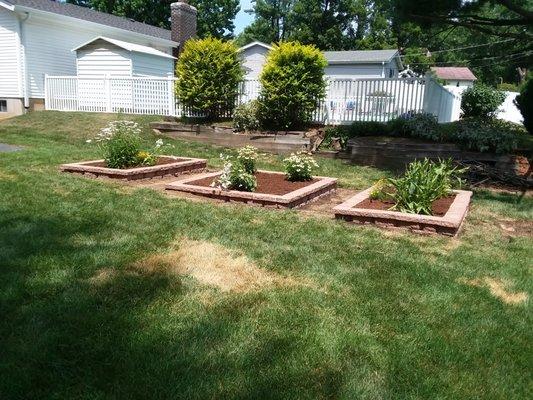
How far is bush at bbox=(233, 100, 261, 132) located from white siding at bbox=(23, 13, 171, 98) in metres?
10.00

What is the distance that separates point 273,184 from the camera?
7121 mm

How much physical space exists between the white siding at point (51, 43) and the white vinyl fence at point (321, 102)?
4.48ft

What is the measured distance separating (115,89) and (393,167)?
398 inches

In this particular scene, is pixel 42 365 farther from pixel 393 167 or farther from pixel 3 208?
pixel 393 167

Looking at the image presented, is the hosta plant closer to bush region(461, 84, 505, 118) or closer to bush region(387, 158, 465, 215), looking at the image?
bush region(387, 158, 465, 215)

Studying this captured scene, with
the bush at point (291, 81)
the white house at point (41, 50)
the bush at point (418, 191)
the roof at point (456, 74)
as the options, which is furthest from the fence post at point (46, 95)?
the roof at point (456, 74)

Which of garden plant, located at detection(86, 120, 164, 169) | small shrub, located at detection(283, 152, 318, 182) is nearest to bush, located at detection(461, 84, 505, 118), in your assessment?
small shrub, located at detection(283, 152, 318, 182)

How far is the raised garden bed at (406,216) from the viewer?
504 centimetres

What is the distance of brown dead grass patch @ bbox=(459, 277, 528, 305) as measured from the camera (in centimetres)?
356

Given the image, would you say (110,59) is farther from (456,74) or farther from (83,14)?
(456,74)

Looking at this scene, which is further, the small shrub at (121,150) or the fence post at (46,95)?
the fence post at (46,95)

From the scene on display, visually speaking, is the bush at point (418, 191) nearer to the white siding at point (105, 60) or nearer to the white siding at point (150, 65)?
the white siding at point (150, 65)

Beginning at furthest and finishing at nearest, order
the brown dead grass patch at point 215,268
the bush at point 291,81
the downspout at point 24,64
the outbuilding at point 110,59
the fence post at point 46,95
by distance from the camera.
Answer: the downspout at point 24,64 → the fence post at point 46,95 → the outbuilding at point 110,59 → the bush at point 291,81 → the brown dead grass patch at point 215,268

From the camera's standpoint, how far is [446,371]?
255 centimetres
